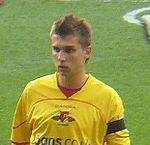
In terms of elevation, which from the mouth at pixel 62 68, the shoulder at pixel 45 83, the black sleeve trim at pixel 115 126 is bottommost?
the black sleeve trim at pixel 115 126

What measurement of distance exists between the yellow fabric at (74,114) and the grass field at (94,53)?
3.31m

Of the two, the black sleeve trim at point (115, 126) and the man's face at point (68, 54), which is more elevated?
the man's face at point (68, 54)

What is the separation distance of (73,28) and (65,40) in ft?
0.25

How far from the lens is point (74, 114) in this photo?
3.75 meters

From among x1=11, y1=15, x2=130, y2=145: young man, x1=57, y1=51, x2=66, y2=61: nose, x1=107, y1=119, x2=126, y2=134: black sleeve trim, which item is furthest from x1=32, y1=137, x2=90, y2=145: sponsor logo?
x1=57, y1=51, x2=66, y2=61: nose

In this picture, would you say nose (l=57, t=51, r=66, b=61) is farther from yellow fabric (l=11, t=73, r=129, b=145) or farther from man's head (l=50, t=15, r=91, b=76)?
yellow fabric (l=11, t=73, r=129, b=145)

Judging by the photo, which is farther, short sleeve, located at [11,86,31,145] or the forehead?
short sleeve, located at [11,86,31,145]

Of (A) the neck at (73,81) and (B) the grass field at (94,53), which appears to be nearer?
(A) the neck at (73,81)

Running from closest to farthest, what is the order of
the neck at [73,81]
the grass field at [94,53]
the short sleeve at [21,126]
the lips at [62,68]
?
1. the lips at [62,68]
2. the neck at [73,81]
3. the short sleeve at [21,126]
4. the grass field at [94,53]

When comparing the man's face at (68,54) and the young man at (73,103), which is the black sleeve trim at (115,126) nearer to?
the young man at (73,103)

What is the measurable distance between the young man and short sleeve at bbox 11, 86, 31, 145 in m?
0.10

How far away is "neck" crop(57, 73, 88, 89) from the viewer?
12.4ft

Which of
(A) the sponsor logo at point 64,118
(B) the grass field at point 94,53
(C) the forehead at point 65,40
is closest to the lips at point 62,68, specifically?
(C) the forehead at point 65,40

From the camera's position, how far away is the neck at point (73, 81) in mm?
3773
